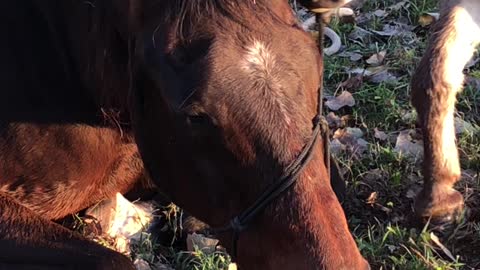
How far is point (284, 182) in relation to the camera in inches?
104

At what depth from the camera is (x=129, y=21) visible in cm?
302

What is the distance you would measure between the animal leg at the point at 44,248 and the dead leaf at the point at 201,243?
58cm

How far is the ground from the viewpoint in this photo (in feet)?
12.5

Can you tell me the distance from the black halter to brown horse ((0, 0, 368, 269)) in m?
0.02

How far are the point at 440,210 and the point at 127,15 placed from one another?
5.58ft

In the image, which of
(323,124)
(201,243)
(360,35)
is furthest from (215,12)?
(360,35)

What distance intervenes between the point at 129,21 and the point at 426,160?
1659 mm

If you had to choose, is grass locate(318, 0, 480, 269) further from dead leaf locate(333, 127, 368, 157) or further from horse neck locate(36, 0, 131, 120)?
horse neck locate(36, 0, 131, 120)

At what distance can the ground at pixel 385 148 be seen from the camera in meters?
3.82

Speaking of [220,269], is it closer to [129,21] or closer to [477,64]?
[129,21]

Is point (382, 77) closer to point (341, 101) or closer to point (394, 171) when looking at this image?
point (341, 101)

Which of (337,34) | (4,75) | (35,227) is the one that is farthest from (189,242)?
(337,34)

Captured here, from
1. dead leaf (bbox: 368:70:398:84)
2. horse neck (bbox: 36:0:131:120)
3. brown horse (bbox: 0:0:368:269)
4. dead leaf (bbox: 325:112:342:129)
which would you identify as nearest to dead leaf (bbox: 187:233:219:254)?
brown horse (bbox: 0:0:368:269)

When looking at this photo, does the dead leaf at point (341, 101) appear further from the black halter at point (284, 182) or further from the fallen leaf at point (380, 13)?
the black halter at point (284, 182)
